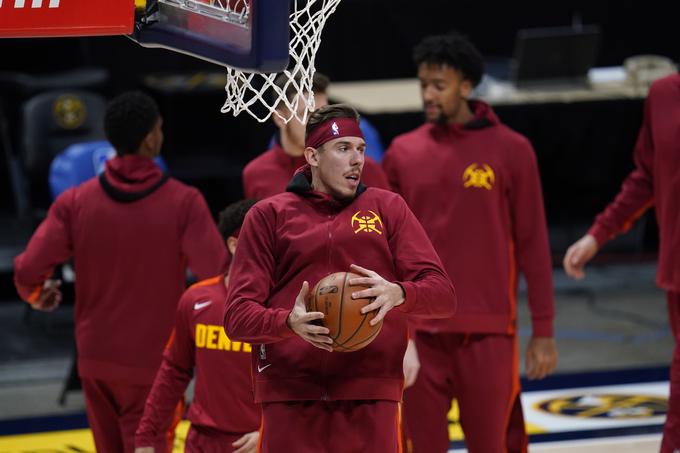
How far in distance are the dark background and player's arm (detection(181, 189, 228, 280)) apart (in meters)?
5.12

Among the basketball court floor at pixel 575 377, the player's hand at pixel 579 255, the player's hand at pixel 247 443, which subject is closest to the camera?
the player's hand at pixel 247 443

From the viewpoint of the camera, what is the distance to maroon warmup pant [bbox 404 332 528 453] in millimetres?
6195

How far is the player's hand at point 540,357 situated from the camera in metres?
6.43

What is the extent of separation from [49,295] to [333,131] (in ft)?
7.29

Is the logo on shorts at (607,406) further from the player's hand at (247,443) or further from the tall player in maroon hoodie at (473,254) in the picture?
the player's hand at (247,443)

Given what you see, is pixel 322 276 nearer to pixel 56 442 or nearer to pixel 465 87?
pixel 465 87

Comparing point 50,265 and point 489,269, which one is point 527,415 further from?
point 50,265

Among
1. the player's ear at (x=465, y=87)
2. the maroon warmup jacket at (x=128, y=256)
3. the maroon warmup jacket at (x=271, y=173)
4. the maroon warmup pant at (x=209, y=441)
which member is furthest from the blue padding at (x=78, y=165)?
the maroon warmup pant at (x=209, y=441)

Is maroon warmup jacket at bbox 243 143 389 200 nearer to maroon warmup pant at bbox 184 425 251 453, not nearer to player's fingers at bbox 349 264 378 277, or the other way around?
maroon warmup pant at bbox 184 425 251 453

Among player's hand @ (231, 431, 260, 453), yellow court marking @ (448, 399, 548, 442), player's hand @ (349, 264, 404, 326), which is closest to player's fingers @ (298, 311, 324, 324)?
player's hand @ (349, 264, 404, 326)

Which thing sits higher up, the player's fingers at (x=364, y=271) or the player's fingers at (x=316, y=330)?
the player's fingers at (x=364, y=271)

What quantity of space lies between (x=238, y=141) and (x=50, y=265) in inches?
244

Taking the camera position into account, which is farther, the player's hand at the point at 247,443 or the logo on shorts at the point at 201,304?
the logo on shorts at the point at 201,304

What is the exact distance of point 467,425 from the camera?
6.23 meters
